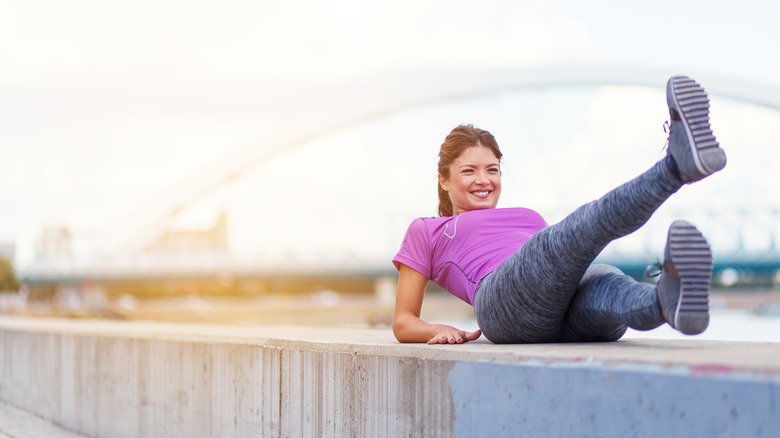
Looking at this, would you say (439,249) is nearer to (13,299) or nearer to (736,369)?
(736,369)

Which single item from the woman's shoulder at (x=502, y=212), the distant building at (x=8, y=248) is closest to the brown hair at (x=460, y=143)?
the woman's shoulder at (x=502, y=212)

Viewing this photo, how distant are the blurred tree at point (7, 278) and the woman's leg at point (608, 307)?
6990cm

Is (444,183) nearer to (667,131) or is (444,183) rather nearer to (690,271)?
(667,131)

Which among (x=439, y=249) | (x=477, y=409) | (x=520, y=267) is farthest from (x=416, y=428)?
(x=439, y=249)

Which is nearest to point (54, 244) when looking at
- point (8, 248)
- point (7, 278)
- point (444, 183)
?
point (7, 278)

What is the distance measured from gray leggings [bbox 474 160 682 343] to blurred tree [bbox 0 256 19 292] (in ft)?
229

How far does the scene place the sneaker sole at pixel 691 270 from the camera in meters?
3.24

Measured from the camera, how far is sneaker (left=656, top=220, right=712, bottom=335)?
3238mm

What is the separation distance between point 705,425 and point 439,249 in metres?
2.17

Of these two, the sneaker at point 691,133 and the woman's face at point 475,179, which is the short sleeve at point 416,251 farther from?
the sneaker at point 691,133

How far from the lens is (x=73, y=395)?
772 centimetres

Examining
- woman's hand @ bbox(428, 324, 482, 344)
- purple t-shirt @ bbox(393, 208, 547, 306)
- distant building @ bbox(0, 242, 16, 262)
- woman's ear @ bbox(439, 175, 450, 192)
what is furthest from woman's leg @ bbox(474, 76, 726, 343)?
distant building @ bbox(0, 242, 16, 262)

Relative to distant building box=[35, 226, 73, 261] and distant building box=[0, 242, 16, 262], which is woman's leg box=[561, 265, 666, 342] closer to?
distant building box=[35, 226, 73, 261]

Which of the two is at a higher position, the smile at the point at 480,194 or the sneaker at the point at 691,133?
the sneaker at the point at 691,133
